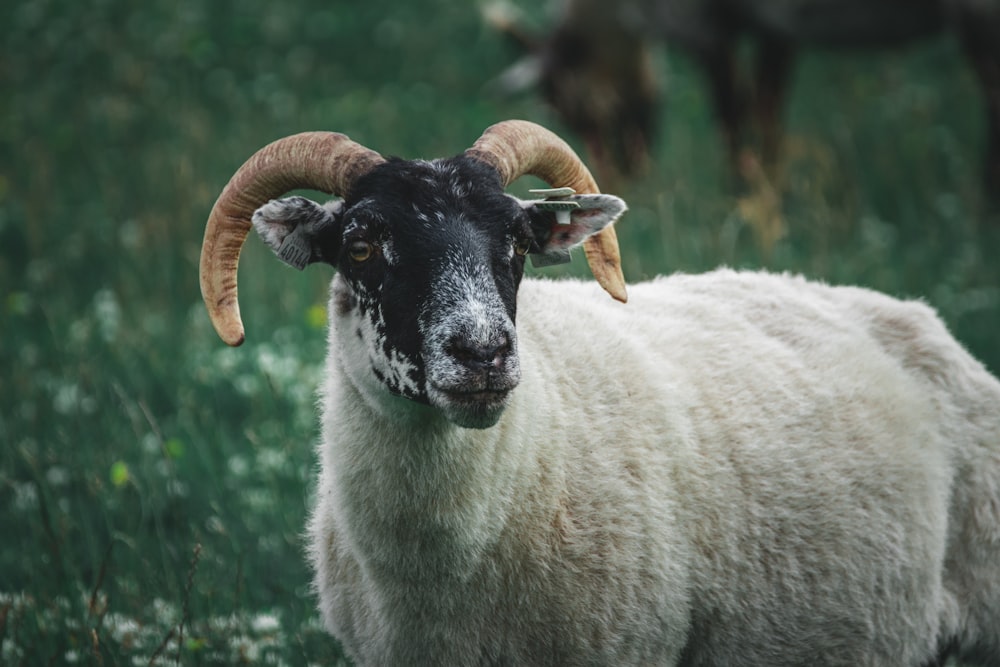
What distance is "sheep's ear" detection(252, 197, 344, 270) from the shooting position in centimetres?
321

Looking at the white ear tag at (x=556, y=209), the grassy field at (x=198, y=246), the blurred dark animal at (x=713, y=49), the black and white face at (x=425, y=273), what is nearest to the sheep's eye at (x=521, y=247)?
the black and white face at (x=425, y=273)

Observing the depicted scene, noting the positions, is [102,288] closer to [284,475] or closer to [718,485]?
[284,475]

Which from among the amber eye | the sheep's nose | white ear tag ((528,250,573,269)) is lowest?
the sheep's nose

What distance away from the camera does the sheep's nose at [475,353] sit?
9.32 feet

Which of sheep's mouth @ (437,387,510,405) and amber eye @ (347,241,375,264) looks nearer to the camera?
sheep's mouth @ (437,387,510,405)

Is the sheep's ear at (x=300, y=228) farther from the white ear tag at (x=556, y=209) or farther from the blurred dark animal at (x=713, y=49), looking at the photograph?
the blurred dark animal at (x=713, y=49)

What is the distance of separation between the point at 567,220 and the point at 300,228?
3.08 feet

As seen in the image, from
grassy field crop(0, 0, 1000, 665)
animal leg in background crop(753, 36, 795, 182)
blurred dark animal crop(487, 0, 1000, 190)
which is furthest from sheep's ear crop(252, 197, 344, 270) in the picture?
animal leg in background crop(753, 36, 795, 182)

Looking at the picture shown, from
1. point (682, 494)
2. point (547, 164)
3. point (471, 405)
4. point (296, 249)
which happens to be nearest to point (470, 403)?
point (471, 405)

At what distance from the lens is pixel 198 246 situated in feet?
27.7

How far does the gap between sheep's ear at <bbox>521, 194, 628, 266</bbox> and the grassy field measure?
1.73m

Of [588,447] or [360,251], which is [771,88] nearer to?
[588,447]

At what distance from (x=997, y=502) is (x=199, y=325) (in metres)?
5.65

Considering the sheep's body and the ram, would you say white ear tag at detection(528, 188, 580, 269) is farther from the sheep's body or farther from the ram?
the sheep's body
